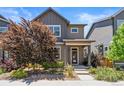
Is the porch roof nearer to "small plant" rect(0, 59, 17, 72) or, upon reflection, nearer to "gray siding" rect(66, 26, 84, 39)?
"gray siding" rect(66, 26, 84, 39)

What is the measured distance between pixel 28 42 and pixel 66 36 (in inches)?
379

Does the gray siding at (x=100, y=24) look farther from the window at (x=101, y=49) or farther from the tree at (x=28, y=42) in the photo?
the tree at (x=28, y=42)

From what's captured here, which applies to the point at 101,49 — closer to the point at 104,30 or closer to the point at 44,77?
the point at 104,30

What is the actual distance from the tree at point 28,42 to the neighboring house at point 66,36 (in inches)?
268

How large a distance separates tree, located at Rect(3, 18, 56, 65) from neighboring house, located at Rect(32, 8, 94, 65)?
6.80m

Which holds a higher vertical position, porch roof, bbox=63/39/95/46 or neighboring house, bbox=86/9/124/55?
neighboring house, bbox=86/9/124/55

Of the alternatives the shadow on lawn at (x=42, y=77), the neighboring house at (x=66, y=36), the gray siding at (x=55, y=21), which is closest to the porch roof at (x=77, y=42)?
the neighboring house at (x=66, y=36)

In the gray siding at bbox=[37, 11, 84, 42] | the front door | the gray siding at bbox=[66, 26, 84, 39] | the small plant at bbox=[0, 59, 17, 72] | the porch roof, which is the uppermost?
the gray siding at bbox=[37, 11, 84, 42]

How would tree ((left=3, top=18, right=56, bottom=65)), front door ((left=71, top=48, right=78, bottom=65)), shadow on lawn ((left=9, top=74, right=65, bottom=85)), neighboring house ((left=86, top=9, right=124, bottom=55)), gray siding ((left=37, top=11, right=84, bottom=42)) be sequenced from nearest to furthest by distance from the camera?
shadow on lawn ((left=9, top=74, right=65, bottom=85))
tree ((left=3, top=18, right=56, bottom=65))
gray siding ((left=37, top=11, right=84, bottom=42))
neighboring house ((left=86, top=9, right=124, bottom=55))
front door ((left=71, top=48, right=78, bottom=65))

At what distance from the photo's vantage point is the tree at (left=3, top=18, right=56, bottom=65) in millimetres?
21578

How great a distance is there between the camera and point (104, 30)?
33.6 m

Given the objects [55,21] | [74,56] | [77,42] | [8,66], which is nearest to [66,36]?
[55,21]

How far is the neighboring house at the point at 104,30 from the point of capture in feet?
101

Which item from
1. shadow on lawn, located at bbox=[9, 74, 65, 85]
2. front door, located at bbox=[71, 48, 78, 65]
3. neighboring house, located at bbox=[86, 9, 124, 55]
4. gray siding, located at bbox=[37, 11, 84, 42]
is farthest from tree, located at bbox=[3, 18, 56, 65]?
neighboring house, located at bbox=[86, 9, 124, 55]
